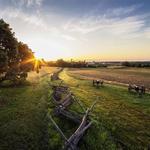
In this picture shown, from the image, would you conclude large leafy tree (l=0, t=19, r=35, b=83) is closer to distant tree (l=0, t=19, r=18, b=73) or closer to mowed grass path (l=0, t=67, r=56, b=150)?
distant tree (l=0, t=19, r=18, b=73)

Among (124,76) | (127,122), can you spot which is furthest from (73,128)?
(124,76)

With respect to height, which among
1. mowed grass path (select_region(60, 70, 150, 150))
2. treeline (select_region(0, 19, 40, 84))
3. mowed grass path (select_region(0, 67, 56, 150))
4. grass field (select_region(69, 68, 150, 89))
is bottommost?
grass field (select_region(69, 68, 150, 89))

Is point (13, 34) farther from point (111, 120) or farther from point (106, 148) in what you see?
point (106, 148)

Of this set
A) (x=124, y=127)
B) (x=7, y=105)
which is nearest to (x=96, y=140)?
(x=124, y=127)

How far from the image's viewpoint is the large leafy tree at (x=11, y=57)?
27766 mm

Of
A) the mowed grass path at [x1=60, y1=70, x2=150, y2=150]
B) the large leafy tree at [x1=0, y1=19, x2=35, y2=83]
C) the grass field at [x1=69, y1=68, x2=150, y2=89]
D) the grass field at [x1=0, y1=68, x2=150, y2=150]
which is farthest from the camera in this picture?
the grass field at [x1=69, y1=68, x2=150, y2=89]

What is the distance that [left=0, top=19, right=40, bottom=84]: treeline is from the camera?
91.4ft

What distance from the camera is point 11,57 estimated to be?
30969 millimetres

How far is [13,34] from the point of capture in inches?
1194

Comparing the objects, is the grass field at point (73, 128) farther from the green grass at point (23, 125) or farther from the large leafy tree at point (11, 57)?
the large leafy tree at point (11, 57)

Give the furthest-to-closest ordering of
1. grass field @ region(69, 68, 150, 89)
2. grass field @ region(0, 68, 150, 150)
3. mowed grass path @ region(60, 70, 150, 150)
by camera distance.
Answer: grass field @ region(69, 68, 150, 89)
mowed grass path @ region(60, 70, 150, 150)
grass field @ region(0, 68, 150, 150)

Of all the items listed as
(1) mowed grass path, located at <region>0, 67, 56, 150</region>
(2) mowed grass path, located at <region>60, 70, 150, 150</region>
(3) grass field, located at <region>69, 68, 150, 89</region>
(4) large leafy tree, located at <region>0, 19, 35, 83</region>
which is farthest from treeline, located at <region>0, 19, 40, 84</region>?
(3) grass field, located at <region>69, 68, 150, 89</region>

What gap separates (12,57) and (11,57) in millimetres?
240

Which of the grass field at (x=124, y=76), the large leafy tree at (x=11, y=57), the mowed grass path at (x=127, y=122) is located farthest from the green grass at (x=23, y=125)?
the grass field at (x=124, y=76)
